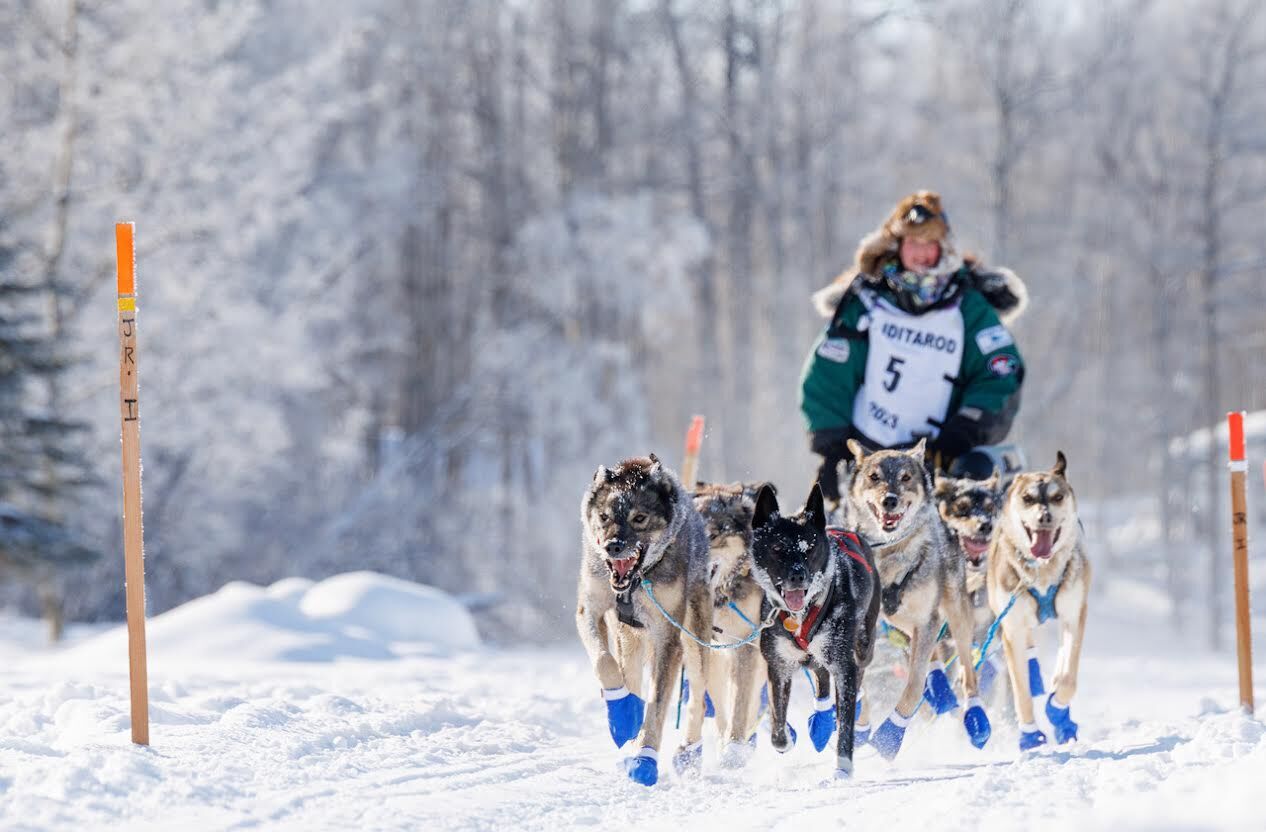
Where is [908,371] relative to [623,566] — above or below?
above

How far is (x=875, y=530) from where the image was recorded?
5070mm

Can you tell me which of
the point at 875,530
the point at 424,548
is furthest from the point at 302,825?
the point at 424,548

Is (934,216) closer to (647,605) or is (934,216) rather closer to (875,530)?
(875,530)

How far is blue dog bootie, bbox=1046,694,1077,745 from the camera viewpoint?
17.7 feet

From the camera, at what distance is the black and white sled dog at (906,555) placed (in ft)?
16.3

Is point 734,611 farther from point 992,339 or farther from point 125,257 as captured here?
point 125,257

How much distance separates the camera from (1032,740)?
5.30 metres

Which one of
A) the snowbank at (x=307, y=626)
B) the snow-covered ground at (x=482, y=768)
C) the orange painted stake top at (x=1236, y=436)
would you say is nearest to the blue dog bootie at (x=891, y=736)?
the snow-covered ground at (x=482, y=768)

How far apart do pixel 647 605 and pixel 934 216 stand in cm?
240

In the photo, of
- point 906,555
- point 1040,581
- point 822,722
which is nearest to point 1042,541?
point 1040,581

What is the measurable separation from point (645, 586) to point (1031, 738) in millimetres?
1792

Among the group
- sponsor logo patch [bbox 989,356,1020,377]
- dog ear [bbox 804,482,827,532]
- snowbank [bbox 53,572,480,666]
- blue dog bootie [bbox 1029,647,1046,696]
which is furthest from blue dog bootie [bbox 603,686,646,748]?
snowbank [bbox 53,572,480,666]

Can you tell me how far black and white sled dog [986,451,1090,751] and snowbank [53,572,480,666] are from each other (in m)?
5.05

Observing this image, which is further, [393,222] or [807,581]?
[393,222]
